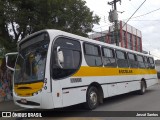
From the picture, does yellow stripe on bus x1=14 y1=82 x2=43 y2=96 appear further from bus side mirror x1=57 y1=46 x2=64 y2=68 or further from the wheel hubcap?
the wheel hubcap

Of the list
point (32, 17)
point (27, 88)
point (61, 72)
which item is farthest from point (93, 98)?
point (32, 17)

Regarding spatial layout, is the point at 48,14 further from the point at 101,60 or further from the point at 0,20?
the point at 101,60

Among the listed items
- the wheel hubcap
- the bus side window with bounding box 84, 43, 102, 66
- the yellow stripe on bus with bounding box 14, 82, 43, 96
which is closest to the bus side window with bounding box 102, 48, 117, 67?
the bus side window with bounding box 84, 43, 102, 66

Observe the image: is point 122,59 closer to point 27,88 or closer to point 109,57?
point 109,57

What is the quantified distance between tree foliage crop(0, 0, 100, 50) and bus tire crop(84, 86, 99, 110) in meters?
5.74

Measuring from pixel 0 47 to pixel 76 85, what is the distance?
22.7 ft

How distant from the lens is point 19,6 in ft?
49.4

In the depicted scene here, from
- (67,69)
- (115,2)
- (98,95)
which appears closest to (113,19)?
(115,2)

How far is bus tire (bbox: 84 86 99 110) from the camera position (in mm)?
10398

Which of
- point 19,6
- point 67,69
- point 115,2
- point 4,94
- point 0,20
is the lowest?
point 4,94

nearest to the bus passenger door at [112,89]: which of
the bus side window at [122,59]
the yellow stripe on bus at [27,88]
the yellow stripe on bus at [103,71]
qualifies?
the yellow stripe on bus at [103,71]

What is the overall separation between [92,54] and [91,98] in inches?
74.2

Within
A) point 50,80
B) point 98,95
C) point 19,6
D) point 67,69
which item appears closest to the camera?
point 50,80

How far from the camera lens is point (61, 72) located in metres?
9.14
